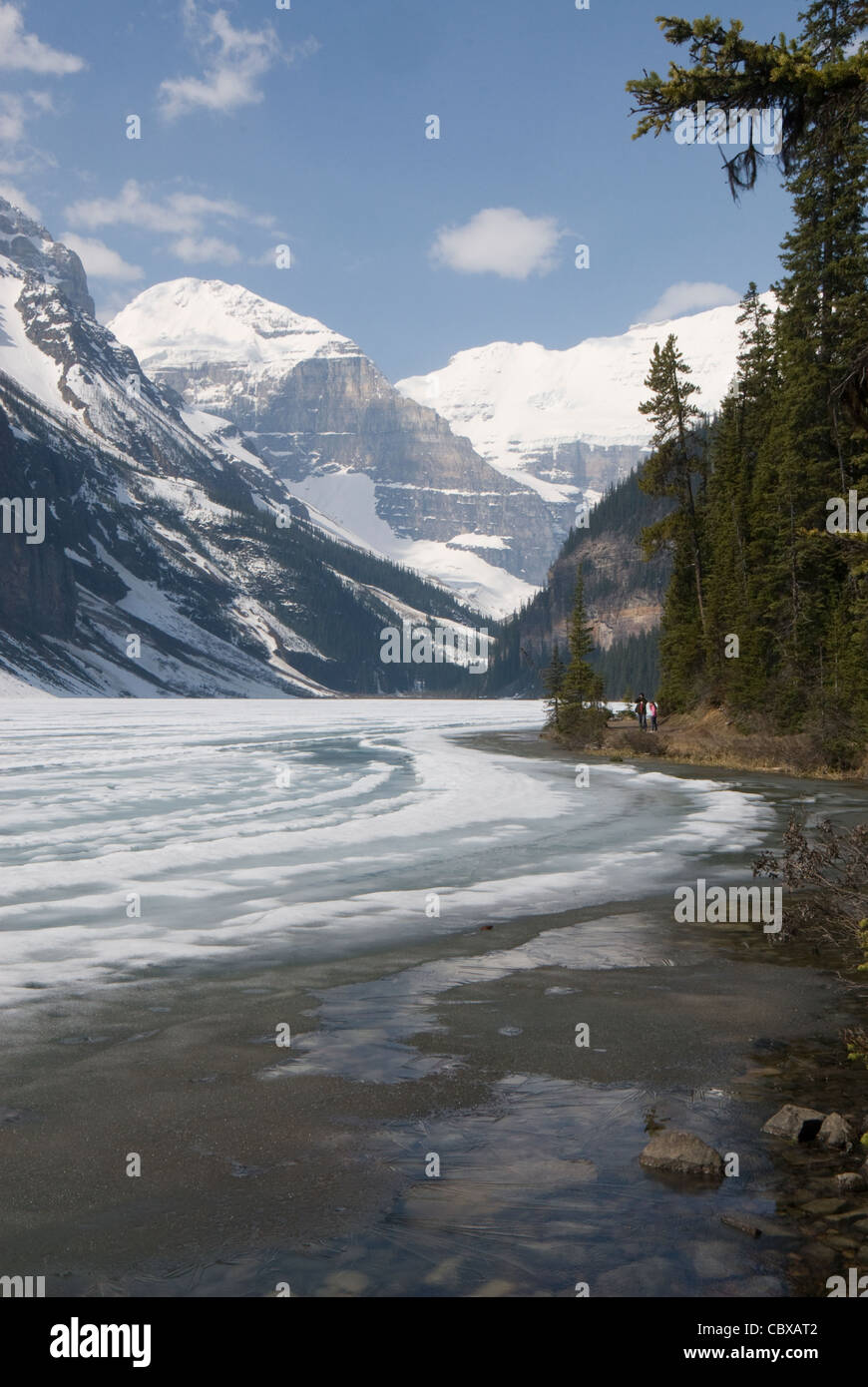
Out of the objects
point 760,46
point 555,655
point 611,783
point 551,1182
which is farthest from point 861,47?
point 555,655

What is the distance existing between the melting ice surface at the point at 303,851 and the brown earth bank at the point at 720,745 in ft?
17.6

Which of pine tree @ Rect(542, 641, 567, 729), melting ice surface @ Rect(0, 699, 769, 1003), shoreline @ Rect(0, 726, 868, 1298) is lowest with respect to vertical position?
melting ice surface @ Rect(0, 699, 769, 1003)

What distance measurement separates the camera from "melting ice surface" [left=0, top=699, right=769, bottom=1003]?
12250 mm

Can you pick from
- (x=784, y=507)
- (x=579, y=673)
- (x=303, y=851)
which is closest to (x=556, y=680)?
(x=579, y=673)

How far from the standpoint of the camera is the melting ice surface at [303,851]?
1225cm

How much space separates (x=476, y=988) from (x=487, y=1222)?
4731mm

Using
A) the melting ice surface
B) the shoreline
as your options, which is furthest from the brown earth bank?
the shoreline

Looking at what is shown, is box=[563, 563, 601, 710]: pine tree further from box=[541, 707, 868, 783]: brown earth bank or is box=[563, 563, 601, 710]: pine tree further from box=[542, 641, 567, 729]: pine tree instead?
box=[541, 707, 868, 783]: brown earth bank

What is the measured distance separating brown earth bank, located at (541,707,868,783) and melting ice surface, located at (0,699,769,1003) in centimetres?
537

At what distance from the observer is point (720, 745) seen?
139 feet

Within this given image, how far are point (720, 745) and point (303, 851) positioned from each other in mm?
27625

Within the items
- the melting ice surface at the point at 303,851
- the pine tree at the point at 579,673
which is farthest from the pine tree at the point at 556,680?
the melting ice surface at the point at 303,851

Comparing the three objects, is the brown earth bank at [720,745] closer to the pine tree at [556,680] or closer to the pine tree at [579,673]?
the pine tree at [579,673]
